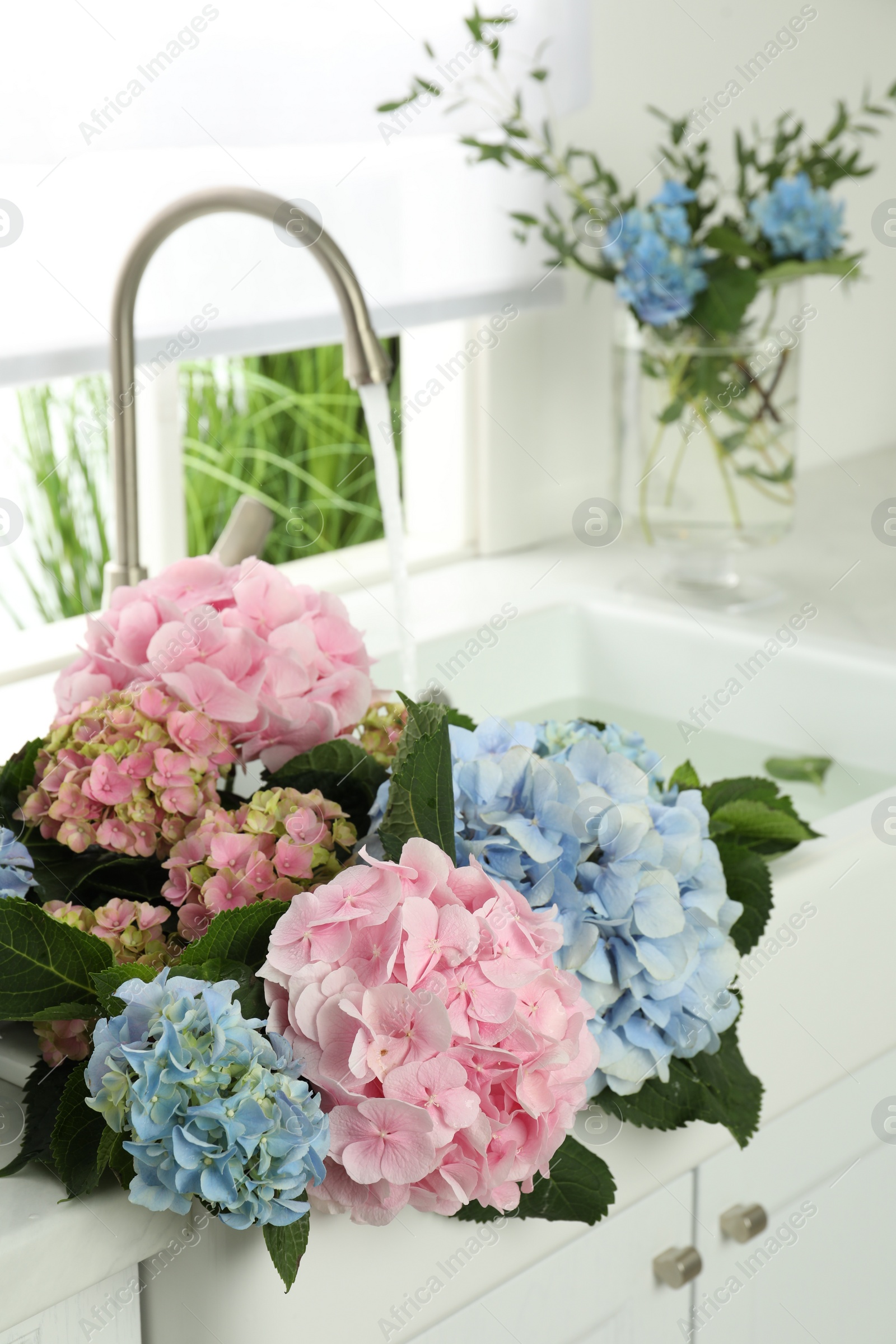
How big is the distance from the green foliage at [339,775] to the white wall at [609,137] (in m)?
1.00

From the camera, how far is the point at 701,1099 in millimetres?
605

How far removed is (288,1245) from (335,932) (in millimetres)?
102

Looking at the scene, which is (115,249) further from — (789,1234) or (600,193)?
(789,1234)

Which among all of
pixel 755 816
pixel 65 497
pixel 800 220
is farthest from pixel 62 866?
pixel 65 497

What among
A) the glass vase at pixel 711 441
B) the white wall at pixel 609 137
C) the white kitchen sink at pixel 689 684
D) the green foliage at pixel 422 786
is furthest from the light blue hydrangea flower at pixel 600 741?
the white wall at pixel 609 137

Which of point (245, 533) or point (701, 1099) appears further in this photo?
point (245, 533)

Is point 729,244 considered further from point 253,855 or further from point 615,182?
point 253,855

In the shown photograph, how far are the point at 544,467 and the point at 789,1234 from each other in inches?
40.3

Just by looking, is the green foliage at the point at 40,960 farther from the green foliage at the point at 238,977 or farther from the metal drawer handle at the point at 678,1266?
the metal drawer handle at the point at 678,1266

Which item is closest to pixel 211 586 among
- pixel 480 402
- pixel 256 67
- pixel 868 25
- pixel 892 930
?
pixel 892 930

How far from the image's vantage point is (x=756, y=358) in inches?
53.8

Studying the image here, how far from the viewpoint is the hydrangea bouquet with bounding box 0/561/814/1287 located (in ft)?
1.51

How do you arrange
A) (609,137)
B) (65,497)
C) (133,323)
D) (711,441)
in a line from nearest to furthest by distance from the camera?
1. (133,323)
2. (711,441)
3. (609,137)
4. (65,497)

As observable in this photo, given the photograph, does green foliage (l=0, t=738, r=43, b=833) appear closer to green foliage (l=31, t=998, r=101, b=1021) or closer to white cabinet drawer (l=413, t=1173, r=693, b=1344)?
green foliage (l=31, t=998, r=101, b=1021)
